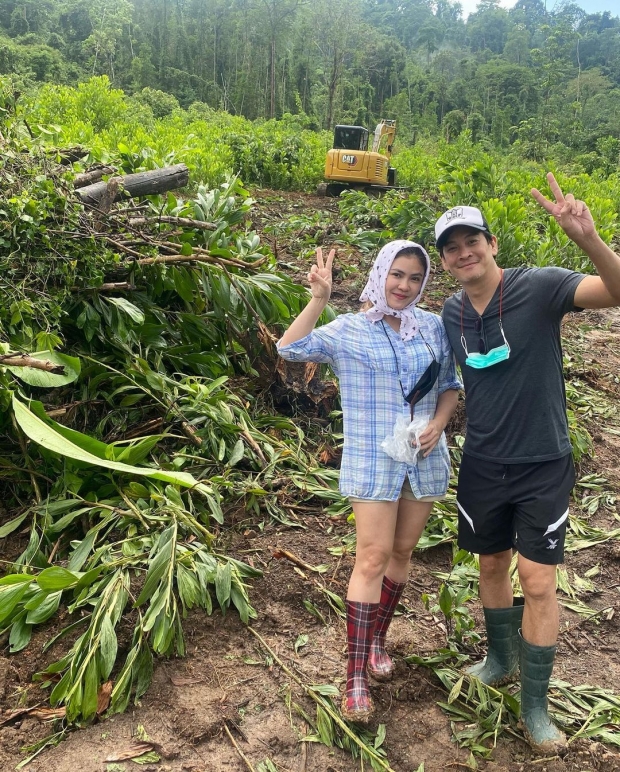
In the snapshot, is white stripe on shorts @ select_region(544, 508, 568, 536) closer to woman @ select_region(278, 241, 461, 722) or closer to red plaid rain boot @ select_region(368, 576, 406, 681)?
woman @ select_region(278, 241, 461, 722)

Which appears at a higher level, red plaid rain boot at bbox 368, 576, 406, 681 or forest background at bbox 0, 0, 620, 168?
forest background at bbox 0, 0, 620, 168

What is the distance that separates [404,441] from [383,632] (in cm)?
70

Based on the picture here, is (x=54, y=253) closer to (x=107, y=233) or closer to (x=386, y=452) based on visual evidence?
(x=107, y=233)

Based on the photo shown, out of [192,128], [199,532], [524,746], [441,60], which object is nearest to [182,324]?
[199,532]

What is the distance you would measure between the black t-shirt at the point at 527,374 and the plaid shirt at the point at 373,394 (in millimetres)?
180

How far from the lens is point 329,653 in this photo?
223 cm

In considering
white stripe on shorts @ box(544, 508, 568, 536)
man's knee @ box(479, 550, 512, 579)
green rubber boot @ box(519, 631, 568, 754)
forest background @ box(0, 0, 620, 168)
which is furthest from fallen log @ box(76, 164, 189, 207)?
forest background @ box(0, 0, 620, 168)

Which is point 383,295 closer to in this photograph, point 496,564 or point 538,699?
point 496,564

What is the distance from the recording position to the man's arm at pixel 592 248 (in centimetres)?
167

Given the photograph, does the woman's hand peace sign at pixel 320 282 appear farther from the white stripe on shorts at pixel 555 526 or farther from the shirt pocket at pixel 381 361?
the white stripe on shorts at pixel 555 526

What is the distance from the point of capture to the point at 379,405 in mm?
1938

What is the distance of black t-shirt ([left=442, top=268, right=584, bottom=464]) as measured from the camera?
1849mm

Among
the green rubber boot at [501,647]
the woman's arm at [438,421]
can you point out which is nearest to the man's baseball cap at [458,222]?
the woman's arm at [438,421]

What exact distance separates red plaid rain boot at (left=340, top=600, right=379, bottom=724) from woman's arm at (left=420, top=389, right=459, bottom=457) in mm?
493
